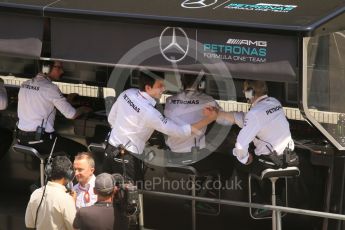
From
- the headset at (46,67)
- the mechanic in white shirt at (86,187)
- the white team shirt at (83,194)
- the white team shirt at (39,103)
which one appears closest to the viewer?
the mechanic in white shirt at (86,187)

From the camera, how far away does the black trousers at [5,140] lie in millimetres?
8992

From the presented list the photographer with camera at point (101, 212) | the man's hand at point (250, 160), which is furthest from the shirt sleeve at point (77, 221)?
the man's hand at point (250, 160)

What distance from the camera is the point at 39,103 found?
8.05 metres

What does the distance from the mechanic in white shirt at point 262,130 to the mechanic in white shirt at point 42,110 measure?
1823 millimetres

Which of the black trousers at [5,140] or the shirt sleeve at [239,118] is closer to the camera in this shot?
the shirt sleeve at [239,118]

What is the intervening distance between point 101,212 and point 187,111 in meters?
1.61

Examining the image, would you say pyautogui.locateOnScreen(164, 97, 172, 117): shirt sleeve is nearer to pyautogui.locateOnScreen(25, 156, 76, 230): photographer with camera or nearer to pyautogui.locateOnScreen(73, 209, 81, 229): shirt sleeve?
pyautogui.locateOnScreen(25, 156, 76, 230): photographer with camera

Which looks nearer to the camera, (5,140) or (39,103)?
(39,103)

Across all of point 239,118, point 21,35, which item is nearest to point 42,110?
point 21,35

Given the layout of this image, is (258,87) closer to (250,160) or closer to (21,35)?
(250,160)

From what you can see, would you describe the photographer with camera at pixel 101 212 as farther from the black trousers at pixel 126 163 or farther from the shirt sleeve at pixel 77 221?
the black trousers at pixel 126 163

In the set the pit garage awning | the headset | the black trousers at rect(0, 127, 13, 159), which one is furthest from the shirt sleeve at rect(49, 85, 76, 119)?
the black trousers at rect(0, 127, 13, 159)

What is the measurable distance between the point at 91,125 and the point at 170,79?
118 cm

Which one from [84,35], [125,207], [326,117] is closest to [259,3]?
[326,117]
